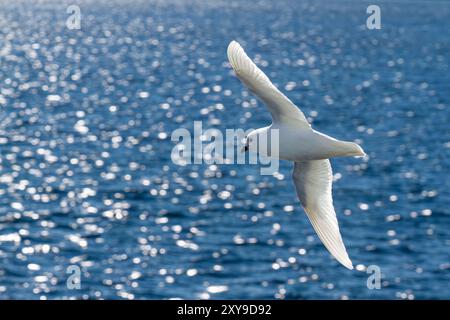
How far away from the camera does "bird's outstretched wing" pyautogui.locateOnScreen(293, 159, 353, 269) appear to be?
902 inches

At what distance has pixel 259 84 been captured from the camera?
19.3 metres

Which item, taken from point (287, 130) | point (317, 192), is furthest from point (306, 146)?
Result: point (317, 192)

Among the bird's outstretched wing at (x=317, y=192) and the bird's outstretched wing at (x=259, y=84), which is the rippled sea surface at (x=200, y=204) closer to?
the bird's outstretched wing at (x=317, y=192)

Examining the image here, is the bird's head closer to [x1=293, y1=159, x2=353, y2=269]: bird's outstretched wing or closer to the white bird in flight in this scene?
the white bird in flight

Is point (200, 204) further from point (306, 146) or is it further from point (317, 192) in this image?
point (306, 146)

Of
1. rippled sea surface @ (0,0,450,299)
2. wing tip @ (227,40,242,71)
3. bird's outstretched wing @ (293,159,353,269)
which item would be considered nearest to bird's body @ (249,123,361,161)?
wing tip @ (227,40,242,71)

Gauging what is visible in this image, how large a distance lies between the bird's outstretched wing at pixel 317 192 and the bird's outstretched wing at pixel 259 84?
10.1 feet

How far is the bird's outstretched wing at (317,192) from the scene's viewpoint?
22906 millimetres

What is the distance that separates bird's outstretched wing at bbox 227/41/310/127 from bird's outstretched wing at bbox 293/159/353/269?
3088mm

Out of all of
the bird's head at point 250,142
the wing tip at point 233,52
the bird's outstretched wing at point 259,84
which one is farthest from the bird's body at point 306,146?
the wing tip at point 233,52

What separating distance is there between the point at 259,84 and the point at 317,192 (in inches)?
189

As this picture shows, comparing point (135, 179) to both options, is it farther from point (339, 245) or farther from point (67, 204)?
point (339, 245)

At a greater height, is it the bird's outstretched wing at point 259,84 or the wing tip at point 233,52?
the wing tip at point 233,52
